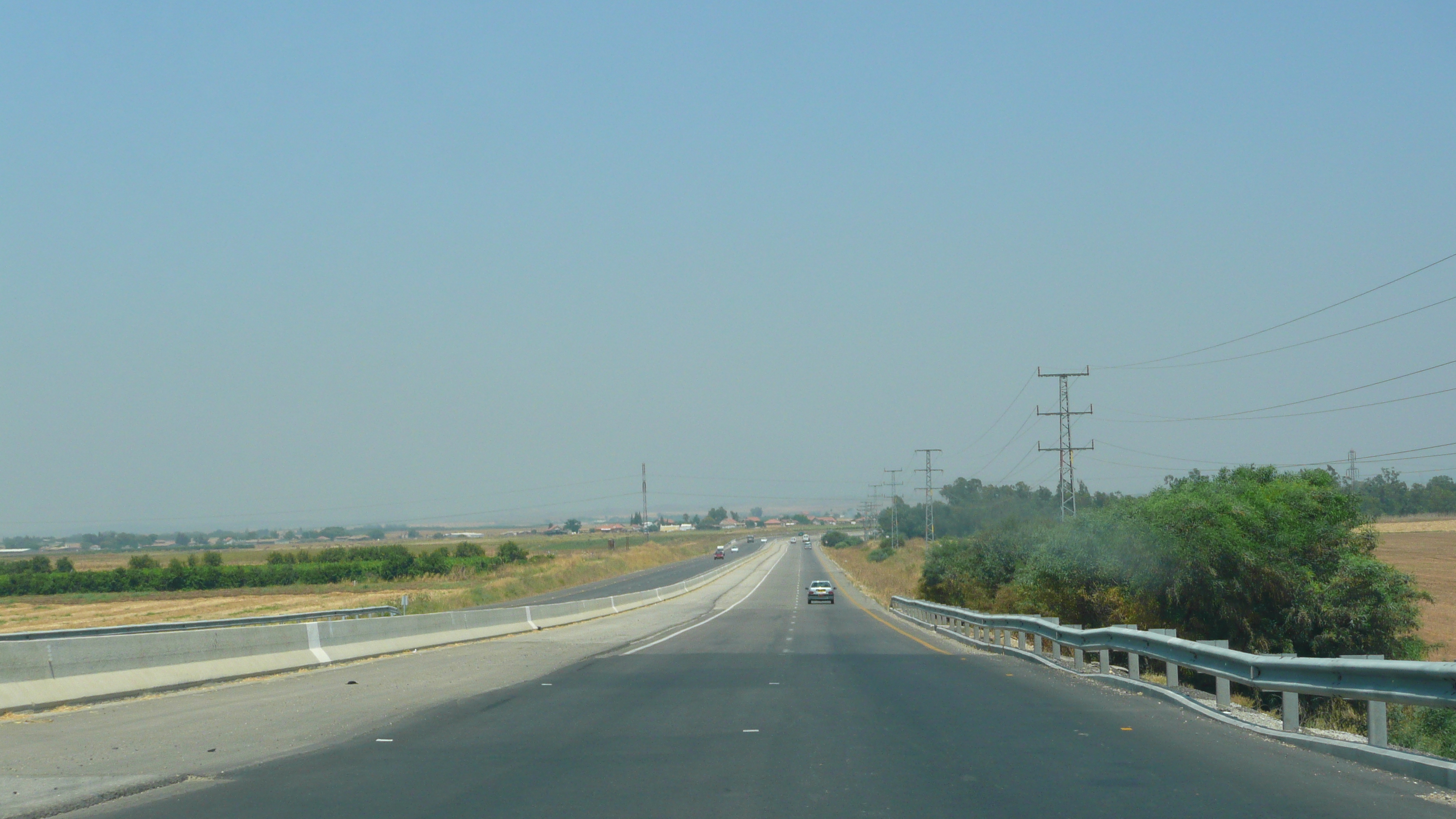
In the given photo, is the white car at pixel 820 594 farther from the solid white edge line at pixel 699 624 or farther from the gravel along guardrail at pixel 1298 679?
the gravel along guardrail at pixel 1298 679

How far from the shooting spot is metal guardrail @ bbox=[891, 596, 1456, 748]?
844 cm

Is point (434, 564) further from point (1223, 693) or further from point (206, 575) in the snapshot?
point (1223, 693)

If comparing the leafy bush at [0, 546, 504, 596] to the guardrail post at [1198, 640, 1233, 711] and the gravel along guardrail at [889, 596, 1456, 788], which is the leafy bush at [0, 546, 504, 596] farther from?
the guardrail post at [1198, 640, 1233, 711]

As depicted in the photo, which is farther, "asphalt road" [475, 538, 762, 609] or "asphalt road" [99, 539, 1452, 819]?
"asphalt road" [475, 538, 762, 609]

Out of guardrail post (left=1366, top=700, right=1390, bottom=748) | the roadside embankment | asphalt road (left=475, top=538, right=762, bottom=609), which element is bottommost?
asphalt road (left=475, top=538, right=762, bottom=609)

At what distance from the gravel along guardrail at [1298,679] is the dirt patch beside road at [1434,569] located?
12106 millimetres

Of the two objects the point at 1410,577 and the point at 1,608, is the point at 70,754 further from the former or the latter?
the point at 1,608

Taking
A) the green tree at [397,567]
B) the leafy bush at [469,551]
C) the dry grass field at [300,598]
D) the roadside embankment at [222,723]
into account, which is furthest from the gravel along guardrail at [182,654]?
the leafy bush at [469,551]

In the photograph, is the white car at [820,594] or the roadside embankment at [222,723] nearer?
the roadside embankment at [222,723]

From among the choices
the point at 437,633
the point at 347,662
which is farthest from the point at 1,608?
the point at 347,662

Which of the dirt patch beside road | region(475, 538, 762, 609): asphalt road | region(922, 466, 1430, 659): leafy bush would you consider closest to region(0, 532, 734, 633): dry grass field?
region(475, 538, 762, 609): asphalt road

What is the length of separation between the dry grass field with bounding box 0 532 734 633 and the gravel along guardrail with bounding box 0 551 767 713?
1720 centimetres

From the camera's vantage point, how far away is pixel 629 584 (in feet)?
275

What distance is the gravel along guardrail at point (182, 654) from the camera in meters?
13.3
